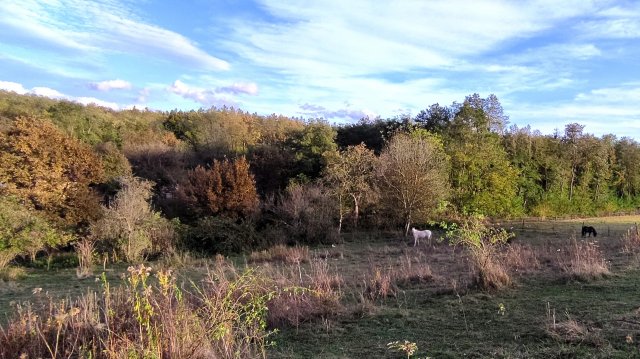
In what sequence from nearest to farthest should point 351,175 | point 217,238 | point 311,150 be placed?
point 217,238 → point 351,175 → point 311,150

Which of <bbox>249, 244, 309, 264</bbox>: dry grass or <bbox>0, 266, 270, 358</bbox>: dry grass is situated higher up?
<bbox>0, 266, 270, 358</bbox>: dry grass

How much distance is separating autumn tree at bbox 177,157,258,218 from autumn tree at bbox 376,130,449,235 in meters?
7.51

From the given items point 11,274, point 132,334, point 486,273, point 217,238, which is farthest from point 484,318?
point 217,238

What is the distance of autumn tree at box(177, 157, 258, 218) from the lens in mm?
24047

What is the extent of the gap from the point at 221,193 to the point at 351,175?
7.24 meters

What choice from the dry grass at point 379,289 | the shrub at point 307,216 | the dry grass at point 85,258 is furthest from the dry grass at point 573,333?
the shrub at point 307,216

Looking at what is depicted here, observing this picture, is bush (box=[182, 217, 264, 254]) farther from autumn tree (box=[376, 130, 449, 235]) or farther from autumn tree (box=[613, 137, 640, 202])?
autumn tree (box=[613, 137, 640, 202])

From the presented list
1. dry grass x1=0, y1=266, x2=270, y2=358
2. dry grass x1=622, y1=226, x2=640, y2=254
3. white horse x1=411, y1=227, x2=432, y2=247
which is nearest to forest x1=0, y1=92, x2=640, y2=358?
dry grass x1=0, y1=266, x2=270, y2=358

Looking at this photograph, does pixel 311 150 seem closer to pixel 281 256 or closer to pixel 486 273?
pixel 281 256

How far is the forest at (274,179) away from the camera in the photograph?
20.3 m

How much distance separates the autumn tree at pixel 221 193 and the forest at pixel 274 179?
0.24 feet

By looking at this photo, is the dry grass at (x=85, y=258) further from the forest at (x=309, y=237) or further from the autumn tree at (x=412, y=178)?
the autumn tree at (x=412, y=178)

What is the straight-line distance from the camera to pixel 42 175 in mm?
22266

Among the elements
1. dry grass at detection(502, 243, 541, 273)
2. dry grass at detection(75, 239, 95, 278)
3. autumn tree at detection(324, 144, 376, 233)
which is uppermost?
autumn tree at detection(324, 144, 376, 233)
